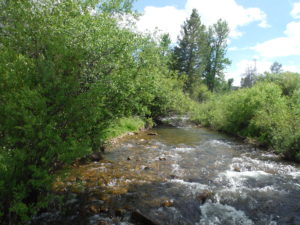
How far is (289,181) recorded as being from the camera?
847 cm

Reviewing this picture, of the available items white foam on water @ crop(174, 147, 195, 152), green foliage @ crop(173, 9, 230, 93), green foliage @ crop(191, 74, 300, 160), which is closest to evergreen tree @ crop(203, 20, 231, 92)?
green foliage @ crop(173, 9, 230, 93)

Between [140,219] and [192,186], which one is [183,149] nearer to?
[192,186]

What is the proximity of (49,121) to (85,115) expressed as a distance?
768 millimetres

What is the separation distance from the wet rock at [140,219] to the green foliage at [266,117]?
9161 mm

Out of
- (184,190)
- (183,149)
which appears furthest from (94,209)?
(183,149)

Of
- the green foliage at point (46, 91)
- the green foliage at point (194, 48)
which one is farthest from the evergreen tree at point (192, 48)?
the green foliage at point (46, 91)

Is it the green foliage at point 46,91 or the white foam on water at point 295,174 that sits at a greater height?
the green foliage at point 46,91

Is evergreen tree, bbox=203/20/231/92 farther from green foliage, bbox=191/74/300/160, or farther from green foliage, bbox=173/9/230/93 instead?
green foliage, bbox=191/74/300/160

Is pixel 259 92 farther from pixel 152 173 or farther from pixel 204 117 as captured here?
pixel 152 173

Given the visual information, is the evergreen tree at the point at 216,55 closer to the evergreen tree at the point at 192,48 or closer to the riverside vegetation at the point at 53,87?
the evergreen tree at the point at 192,48

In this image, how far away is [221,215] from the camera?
6.01 meters

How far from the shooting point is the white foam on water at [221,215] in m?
5.69

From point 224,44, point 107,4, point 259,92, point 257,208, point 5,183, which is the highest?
point 224,44

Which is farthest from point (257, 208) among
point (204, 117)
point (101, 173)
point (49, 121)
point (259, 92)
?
point (204, 117)
